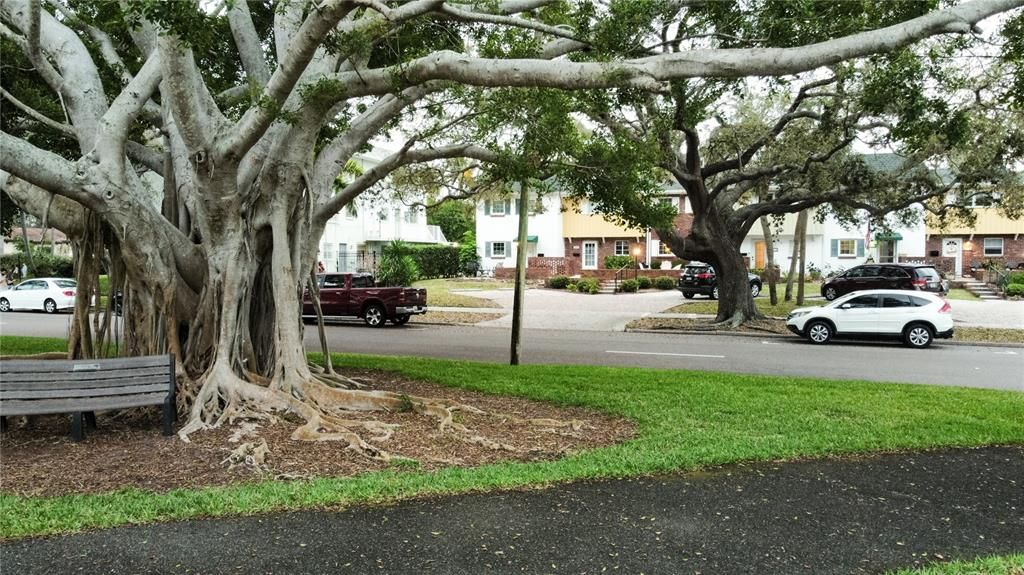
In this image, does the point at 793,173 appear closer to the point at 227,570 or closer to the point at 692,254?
the point at 692,254

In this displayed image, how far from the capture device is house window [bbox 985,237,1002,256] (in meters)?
45.4

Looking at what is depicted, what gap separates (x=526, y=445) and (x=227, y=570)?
3.37 m

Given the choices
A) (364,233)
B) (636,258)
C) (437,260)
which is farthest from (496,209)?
(636,258)

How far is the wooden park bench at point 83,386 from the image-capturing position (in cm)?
646

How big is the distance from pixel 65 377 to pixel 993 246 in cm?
5266

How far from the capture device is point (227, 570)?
3.78 meters

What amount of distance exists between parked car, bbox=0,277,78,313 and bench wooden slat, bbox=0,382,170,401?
80.5ft

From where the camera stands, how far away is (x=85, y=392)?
6.63m

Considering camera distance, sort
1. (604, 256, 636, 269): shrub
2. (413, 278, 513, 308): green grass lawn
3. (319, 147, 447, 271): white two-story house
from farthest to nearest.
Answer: (604, 256, 636, 269): shrub
(319, 147, 447, 271): white two-story house
(413, 278, 513, 308): green grass lawn

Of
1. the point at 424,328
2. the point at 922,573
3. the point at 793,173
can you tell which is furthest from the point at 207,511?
the point at 793,173

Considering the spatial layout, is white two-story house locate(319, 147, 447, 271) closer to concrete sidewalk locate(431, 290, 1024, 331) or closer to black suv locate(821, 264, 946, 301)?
concrete sidewalk locate(431, 290, 1024, 331)

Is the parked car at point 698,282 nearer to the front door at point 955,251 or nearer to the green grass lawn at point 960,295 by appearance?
the green grass lawn at point 960,295

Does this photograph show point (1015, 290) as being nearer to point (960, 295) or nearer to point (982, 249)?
point (960, 295)

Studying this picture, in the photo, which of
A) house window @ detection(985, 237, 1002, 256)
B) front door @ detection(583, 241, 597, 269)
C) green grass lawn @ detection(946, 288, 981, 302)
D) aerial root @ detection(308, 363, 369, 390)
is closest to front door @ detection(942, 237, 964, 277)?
house window @ detection(985, 237, 1002, 256)
